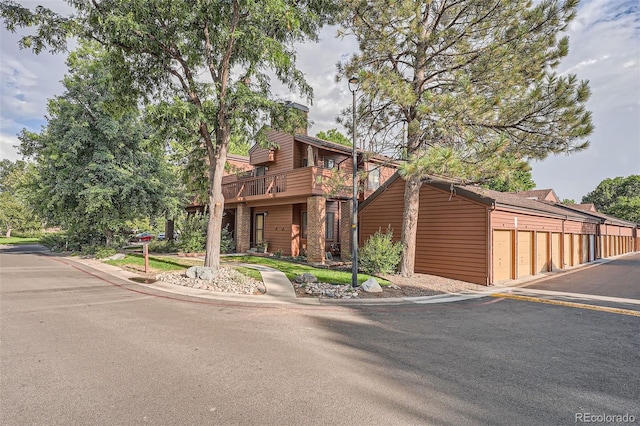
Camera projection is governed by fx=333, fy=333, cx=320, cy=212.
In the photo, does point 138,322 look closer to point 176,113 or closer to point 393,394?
point 393,394

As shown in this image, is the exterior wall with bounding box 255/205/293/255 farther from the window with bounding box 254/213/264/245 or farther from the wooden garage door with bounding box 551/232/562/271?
the wooden garage door with bounding box 551/232/562/271

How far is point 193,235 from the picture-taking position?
19922mm

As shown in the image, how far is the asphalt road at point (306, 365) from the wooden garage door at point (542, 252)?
28.9 feet

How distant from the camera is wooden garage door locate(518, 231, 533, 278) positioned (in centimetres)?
1484

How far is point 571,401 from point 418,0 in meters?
11.5

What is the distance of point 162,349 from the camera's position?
200 inches

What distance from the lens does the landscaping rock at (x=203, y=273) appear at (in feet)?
34.7

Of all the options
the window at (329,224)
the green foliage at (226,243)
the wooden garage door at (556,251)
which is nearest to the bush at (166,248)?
the green foliage at (226,243)

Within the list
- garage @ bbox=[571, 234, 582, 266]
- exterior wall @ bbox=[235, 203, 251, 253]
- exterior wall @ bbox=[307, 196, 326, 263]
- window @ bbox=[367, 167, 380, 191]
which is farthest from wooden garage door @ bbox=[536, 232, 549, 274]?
exterior wall @ bbox=[235, 203, 251, 253]

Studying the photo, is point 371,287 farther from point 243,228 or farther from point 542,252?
point 542,252

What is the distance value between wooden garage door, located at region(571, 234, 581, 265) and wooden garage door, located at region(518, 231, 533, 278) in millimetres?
7876

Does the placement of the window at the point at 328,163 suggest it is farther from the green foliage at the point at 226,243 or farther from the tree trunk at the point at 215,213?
the tree trunk at the point at 215,213

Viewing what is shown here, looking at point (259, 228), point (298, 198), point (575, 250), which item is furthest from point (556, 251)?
point (259, 228)

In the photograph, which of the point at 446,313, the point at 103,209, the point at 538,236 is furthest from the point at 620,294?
the point at 103,209
